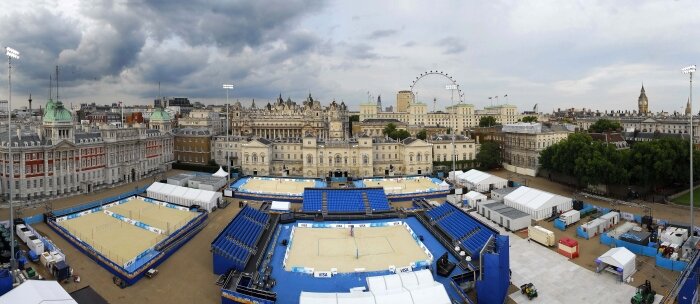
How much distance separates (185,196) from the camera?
5138cm

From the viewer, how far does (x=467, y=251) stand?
3512cm

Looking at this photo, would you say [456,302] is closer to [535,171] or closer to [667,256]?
[667,256]

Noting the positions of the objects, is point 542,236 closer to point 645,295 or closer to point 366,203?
point 645,295

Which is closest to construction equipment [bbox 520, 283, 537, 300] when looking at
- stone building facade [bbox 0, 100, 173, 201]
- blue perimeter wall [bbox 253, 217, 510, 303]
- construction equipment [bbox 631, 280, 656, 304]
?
blue perimeter wall [bbox 253, 217, 510, 303]

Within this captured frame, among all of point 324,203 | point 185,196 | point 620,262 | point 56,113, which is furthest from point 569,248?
point 56,113

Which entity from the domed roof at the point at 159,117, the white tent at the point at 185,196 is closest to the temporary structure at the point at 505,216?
the white tent at the point at 185,196

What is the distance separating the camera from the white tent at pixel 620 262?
29734 mm

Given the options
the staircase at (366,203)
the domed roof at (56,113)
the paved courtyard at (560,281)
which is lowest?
the paved courtyard at (560,281)

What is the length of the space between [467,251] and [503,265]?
757 centimetres

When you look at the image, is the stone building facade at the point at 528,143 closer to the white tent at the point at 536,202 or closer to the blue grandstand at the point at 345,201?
the white tent at the point at 536,202

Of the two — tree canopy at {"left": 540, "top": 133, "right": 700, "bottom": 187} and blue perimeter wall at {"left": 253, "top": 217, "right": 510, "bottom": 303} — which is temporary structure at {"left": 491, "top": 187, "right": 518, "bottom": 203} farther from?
blue perimeter wall at {"left": 253, "top": 217, "right": 510, "bottom": 303}

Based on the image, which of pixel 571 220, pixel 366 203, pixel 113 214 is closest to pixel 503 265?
pixel 571 220

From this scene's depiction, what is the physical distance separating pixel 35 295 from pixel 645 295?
36.0m

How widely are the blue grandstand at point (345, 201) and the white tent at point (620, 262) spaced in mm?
22729
